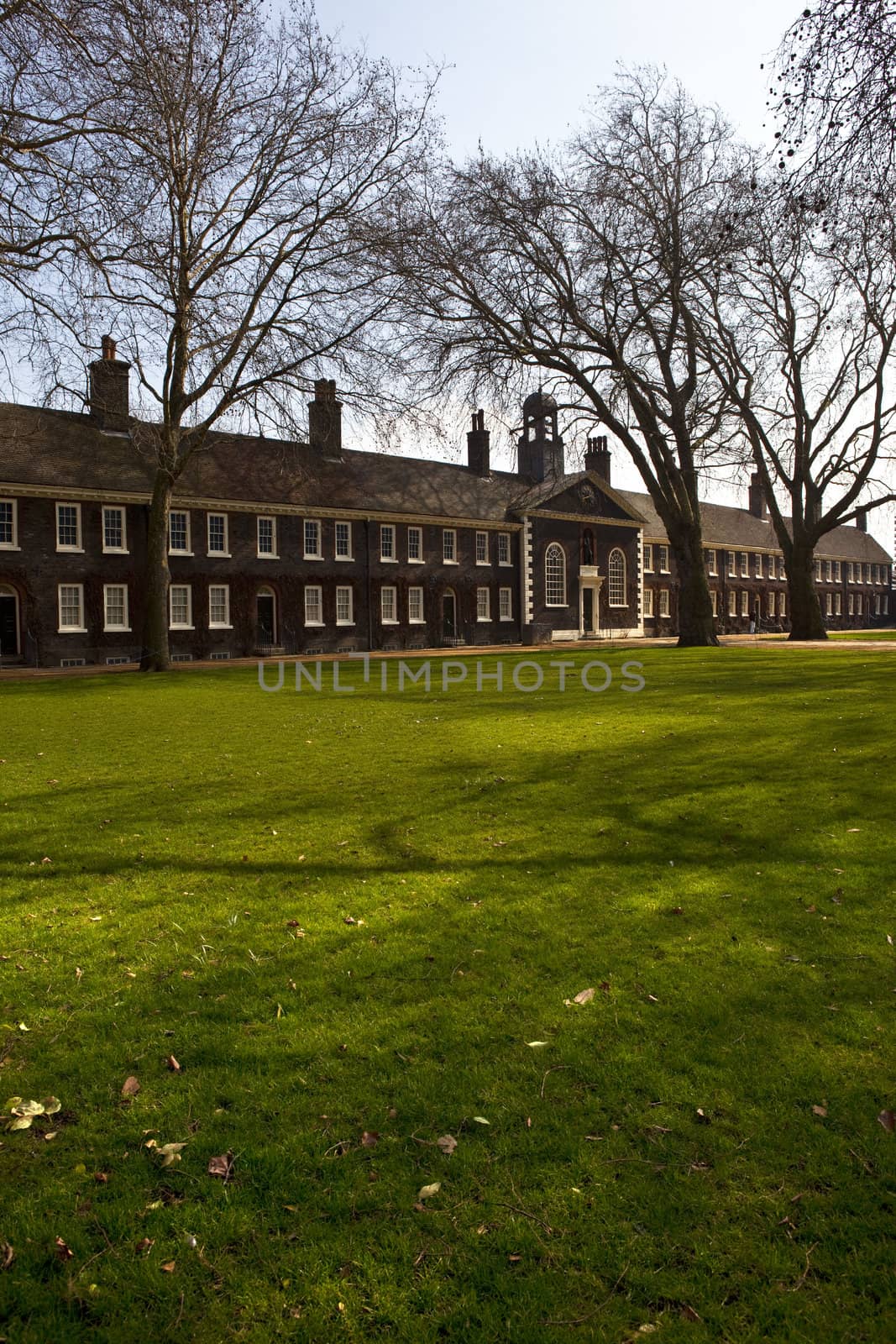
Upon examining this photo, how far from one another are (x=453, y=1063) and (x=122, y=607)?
36392 millimetres

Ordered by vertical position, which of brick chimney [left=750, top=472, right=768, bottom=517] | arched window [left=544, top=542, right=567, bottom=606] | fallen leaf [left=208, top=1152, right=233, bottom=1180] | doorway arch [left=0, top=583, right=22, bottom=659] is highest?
brick chimney [left=750, top=472, right=768, bottom=517]

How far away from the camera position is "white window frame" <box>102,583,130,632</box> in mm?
36625

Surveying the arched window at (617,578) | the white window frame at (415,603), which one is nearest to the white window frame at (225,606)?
the white window frame at (415,603)

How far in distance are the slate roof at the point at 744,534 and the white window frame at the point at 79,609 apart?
3834cm

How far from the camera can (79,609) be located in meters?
36.1

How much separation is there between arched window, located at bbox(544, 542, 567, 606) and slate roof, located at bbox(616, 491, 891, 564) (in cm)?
1022

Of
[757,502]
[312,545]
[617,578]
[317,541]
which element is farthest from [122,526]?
[757,502]

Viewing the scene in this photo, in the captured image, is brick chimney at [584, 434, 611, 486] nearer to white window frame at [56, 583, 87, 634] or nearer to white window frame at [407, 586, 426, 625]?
white window frame at [407, 586, 426, 625]

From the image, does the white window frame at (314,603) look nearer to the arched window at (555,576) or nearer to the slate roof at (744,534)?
the arched window at (555,576)

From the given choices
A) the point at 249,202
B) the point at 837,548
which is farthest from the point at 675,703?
the point at 837,548

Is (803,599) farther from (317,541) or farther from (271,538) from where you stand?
(271,538)

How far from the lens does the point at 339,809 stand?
28.5ft

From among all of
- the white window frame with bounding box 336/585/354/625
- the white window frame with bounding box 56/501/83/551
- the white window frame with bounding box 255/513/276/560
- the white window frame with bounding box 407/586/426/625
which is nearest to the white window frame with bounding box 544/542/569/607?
the white window frame with bounding box 407/586/426/625

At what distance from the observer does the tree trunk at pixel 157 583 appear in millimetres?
29922
